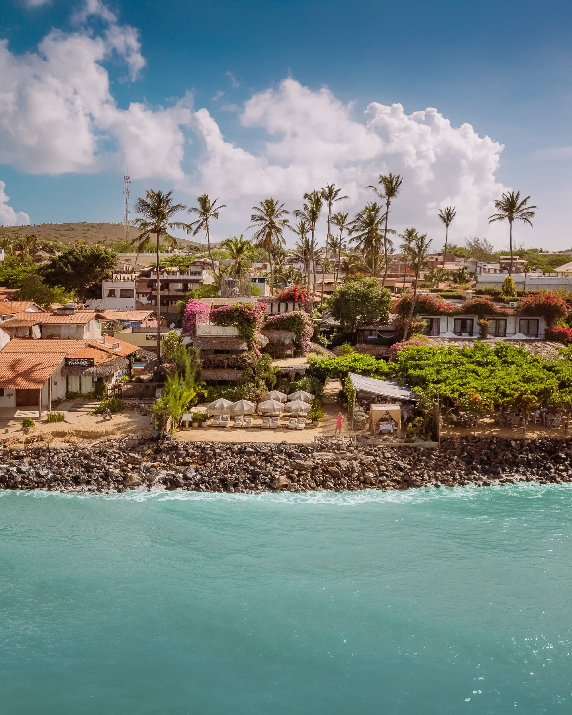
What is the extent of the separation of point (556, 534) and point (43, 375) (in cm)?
2644

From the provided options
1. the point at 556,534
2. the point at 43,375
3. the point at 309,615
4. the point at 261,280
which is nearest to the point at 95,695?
the point at 309,615

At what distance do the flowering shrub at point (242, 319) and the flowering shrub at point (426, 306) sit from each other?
59.6 ft

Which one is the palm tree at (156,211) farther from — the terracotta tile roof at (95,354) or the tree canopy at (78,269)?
the tree canopy at (78,269)

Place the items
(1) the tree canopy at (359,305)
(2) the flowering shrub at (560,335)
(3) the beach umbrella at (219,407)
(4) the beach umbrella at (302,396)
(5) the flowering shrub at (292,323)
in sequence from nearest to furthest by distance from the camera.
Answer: (3) the beach umbrella at (219,407) < (4) the beach umbrella at (302,396) < (5) the flowering shrub at (292,323) < (2) the flowering shrub at (560,335) < (1) the tree canopy at (359,305)

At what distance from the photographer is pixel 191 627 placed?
18219mm

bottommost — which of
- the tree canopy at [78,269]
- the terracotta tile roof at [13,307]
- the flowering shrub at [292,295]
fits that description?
the terracotta tile roof at [13,307]

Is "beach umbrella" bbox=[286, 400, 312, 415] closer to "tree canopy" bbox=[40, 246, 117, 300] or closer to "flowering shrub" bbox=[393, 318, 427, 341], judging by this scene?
"flowering shrub" bbox=[393, 318, 427, 341]

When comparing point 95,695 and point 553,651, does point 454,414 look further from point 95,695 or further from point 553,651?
point 95,695

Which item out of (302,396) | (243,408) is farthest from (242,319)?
(243,408)

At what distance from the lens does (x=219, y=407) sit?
106ft

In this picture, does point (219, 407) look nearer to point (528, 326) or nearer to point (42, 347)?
point (42, 347)

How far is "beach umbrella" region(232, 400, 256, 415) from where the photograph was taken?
105 ft

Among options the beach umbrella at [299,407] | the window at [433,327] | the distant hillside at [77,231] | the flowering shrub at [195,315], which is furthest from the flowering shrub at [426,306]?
the distant hillside at [77,231]

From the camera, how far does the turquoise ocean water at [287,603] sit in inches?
623
